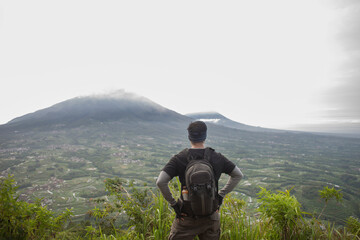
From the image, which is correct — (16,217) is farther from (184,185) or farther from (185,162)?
(185,162)

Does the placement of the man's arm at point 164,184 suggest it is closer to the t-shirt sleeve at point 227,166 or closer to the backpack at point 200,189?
the backpack at point 200,189

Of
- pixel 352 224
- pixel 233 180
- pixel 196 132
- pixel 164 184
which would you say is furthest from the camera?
pixel 352 224

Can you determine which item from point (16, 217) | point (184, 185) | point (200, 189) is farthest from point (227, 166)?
point (16, 217)

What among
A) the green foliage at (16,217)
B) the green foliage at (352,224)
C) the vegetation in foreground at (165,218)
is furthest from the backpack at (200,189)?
the green foliage at (352,224)

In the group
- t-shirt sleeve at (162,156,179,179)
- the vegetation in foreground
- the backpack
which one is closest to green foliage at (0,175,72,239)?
the vegetation in foreground

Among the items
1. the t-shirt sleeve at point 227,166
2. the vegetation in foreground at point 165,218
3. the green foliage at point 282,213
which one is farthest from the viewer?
the green foliage at point 282,213

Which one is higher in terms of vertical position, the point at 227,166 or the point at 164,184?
the point at 227,166

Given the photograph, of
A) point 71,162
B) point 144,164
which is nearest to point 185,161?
point 144,164

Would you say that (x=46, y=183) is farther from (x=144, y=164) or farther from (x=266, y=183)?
(x=266, y=183)

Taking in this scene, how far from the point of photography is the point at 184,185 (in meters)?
3.07

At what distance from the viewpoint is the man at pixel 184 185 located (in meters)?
2.92

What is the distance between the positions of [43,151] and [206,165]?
822 ft

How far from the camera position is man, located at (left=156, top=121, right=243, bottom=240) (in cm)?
292

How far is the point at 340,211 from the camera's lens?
305 feet
